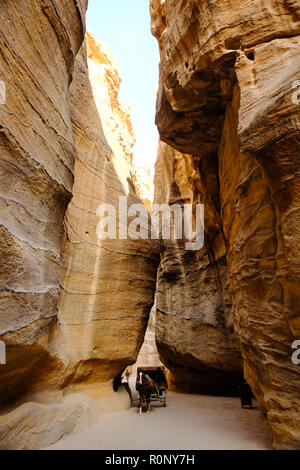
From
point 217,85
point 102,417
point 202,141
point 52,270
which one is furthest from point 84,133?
point 102,417

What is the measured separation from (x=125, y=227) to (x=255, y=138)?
506 cm

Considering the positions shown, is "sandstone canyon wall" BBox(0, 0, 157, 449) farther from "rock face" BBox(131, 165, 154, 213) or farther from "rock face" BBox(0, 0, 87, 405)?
"rock face" BBox(131, 165, 154, 213)

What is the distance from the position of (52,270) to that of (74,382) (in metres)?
3.07

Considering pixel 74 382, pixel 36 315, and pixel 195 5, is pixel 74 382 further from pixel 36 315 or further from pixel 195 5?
pixel 195 5

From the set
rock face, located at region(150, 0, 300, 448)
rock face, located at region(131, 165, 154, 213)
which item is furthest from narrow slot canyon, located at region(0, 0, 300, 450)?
rock face, located at region(131, 165, 154, 213)

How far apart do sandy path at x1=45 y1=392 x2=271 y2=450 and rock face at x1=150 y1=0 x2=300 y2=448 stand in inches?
30.6

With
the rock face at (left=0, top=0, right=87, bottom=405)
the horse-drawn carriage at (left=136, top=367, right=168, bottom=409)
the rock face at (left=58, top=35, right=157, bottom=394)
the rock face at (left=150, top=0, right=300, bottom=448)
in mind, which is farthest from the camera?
the horse-drawn carriage at (left=136, top=367, right=168, bottom=409)

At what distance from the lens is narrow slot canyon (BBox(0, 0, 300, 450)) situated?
4.16m

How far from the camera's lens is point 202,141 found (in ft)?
26.3

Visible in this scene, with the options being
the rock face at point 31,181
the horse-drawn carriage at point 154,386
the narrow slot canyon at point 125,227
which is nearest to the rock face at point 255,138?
the narrow slot canyon at point 125,227

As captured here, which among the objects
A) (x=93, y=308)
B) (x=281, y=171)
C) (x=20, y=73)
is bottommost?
(x=93, y=308)

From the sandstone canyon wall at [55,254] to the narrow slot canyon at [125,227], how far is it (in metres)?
0.03

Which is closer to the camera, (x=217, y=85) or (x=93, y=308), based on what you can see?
(x=217, y=85)
